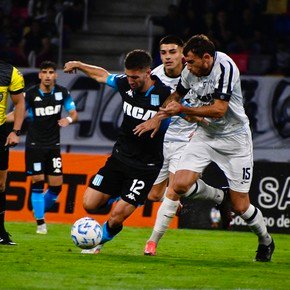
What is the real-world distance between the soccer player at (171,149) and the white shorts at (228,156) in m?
0.55

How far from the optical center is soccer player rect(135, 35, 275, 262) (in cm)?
1001

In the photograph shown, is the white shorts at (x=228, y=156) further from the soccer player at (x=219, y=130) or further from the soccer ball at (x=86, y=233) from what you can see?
the soccer ball at (x=86, y=233)

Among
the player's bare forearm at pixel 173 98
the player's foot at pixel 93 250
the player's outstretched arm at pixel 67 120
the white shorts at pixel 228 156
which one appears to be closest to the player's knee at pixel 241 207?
the white shorts at pixel 228 156

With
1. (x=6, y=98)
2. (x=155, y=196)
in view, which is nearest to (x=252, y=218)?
(x=155, y=196)

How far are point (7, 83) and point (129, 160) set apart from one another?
166cm

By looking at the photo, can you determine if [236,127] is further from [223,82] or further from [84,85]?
[84,85]

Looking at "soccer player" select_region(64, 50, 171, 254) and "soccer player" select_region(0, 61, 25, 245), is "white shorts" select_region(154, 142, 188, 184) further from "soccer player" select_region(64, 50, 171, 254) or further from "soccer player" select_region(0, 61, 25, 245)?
"soccer player" select_region(0, 61, 25, 245)

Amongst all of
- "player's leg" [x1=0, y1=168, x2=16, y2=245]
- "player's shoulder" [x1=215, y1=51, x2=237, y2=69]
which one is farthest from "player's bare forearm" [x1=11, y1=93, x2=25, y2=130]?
"player's shoulder" [x1=215, y1=51, x2=237, y2=69]

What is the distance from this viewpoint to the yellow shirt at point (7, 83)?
37.0ft

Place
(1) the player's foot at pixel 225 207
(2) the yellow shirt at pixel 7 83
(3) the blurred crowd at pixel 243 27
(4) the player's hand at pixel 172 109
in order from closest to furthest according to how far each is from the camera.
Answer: (4) the player's hand at pixel 172 109 → (2) the yellow shirt at pixel 7 83 → (1) the player's foot at pixel 225 207 → (3) the blurred crowd at pixel 243 27

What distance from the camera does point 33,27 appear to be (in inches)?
848

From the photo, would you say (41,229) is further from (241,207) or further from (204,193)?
(241,207)

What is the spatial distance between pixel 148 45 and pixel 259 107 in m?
3.19

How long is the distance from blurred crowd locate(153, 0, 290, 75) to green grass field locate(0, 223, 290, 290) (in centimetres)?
692
